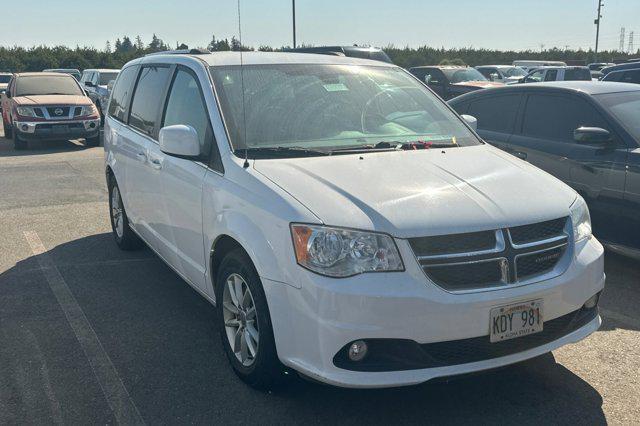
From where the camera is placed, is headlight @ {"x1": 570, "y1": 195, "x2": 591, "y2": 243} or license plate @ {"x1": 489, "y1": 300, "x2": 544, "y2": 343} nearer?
license plate @ {"x1": 489, "y1": 300, "x2": 544, "y2": 343}

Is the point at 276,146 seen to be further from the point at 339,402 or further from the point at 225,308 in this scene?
the point at 339,402

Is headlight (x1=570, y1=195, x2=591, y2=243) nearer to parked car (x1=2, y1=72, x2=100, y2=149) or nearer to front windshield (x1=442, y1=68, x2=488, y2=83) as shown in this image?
parked car (x1=2, y1=72, x2=100, y2=149)

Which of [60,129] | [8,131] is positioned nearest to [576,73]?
[60,129]

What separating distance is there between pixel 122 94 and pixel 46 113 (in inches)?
401

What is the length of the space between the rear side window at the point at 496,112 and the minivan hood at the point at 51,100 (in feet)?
36.5

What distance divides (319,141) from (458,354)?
62.4 inches

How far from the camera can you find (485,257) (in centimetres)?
318

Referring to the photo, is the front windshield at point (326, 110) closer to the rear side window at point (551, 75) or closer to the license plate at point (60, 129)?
the license plate at point (60, 129)

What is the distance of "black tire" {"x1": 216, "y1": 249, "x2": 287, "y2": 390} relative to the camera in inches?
133

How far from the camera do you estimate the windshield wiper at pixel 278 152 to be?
388 centimetres

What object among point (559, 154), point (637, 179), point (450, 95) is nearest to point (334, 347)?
point (637, 179)

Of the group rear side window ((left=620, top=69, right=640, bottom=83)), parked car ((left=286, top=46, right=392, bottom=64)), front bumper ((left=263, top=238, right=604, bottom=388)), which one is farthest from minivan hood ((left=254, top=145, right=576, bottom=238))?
parked car ((left=286, top=46, right=392, bottom=64))

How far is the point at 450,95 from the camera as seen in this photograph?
19.8 metres

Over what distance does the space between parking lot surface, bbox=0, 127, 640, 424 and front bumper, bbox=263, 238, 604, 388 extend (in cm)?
38
